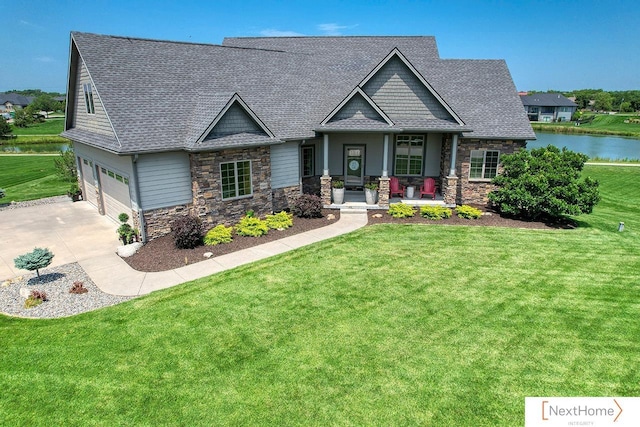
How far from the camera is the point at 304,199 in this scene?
1695cm

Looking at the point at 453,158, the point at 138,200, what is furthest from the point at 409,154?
the point at 138,200

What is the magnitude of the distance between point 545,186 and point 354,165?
8.90 metres

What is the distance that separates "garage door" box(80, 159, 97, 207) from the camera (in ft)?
60.7

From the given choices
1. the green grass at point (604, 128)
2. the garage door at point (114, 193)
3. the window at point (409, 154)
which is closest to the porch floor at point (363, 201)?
the window at point (409, 154)

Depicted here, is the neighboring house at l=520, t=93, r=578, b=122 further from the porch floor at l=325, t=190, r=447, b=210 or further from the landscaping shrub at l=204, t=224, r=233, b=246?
the landscaping shrub at l=204, t=224, r=233, b=246

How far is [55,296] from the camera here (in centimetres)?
1005

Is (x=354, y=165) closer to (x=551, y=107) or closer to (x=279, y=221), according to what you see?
(x=279, y=221)

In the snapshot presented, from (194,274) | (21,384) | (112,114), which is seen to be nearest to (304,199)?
(194,274)

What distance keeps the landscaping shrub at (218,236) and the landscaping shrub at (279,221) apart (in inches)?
69.3

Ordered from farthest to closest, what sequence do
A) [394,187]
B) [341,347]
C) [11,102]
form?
[11,102]
[394,187]
[341,347]

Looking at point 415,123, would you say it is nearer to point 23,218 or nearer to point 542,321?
point 542,321

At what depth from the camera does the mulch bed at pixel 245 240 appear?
481 inches

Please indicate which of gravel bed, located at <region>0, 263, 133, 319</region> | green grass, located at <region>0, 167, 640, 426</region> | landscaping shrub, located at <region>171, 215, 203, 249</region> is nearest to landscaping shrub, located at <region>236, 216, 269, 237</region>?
landscaping shrub, located at <region>171, 215, 203, 249</region>

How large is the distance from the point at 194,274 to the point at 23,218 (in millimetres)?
11337
